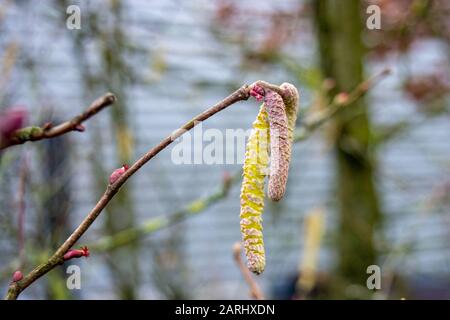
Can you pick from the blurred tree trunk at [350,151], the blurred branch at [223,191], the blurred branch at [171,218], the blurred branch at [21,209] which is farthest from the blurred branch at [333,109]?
the blurred tree trunk at [350,151]

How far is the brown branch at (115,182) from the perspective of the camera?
374mm

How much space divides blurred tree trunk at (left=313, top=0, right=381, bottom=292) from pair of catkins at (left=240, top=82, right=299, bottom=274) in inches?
50.3

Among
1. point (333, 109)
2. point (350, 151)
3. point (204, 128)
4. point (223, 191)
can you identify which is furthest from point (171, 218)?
point (350, 151)

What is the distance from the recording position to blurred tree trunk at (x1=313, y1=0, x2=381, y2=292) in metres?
1.69

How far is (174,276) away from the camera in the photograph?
5.88 ft

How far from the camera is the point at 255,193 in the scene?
0.40m

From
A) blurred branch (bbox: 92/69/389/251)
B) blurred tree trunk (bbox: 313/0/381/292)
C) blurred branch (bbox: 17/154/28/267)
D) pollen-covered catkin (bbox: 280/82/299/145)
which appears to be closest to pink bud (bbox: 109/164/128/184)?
pollen-covered catkin (bbox: 280/82/299/145)

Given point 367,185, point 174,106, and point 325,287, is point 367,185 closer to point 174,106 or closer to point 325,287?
point 325,287

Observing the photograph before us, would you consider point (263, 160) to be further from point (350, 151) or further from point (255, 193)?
point (350, 151)

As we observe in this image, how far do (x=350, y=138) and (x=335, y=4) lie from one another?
38 centimetres

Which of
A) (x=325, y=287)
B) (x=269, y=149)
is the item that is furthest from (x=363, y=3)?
(x=269, y=149)

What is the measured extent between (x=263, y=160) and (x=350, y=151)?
1319 mm

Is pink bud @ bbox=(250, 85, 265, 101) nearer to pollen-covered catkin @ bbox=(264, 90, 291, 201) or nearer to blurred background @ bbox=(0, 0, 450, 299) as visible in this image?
pollen-covered catkin @ bbox=(264, 90, 291, 201)

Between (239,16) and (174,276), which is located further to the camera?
(239,16)
